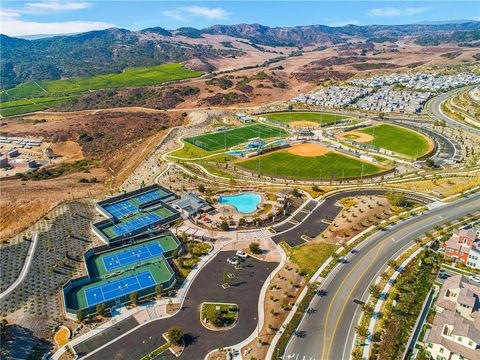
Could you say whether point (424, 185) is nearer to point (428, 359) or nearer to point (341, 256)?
point (341, 256)

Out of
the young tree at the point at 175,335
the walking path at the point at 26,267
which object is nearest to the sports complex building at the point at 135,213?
the walking path at the point at 26,267

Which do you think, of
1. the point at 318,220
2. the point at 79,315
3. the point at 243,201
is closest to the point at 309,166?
the point at 243,201

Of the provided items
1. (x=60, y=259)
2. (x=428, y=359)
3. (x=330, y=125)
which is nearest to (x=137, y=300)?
(x=60, y=259)

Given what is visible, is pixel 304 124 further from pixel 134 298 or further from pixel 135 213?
pixel 134 298

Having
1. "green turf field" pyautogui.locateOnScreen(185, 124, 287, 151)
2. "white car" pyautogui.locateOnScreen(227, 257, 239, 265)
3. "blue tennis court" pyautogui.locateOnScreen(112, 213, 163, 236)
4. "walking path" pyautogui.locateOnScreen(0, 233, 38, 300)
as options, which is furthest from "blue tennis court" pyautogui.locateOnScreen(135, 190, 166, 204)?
"green turf field" pyautogui.locateOnScreen(185, 124, 287, 151)

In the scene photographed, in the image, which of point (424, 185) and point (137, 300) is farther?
point (424, 185)

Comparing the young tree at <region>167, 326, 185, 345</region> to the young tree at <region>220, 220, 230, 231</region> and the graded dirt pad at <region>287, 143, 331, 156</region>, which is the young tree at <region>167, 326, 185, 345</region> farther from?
the graded dirt pad at <region>287, 143, 331, 156</region>

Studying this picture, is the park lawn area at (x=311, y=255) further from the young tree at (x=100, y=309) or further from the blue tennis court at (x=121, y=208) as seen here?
the blue tennis court at (x=121, y=208)
